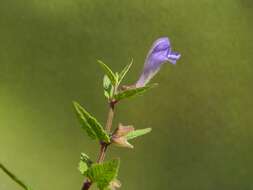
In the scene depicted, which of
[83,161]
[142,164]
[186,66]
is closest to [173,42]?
[186,66]

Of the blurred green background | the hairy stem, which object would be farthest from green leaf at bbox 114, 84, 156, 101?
the blurred green background

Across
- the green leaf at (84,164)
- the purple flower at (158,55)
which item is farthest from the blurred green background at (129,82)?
the green leaf at (84,164)

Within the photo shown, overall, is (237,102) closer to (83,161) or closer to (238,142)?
(238,142)

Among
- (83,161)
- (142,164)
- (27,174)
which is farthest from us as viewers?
(142,164)

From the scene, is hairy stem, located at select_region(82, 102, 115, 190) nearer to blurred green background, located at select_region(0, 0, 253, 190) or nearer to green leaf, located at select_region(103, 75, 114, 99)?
green leaf, located at select_region(103, 75, 114, 99)

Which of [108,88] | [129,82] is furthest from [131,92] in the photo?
[129,82]

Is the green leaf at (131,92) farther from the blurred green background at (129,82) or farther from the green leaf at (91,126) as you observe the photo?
the blurred green background at (129,82)
